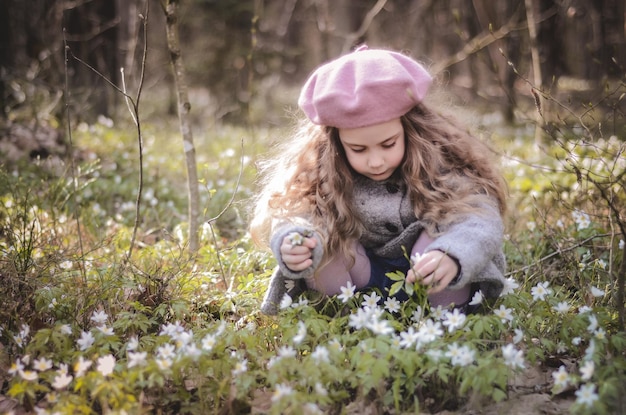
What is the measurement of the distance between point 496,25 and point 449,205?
7.96 m

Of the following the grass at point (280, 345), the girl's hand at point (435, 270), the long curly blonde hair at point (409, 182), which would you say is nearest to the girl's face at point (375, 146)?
the long curly blonde hair at point (409, 182)

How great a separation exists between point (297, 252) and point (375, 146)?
537 millimetres

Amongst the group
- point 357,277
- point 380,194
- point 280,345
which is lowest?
point 280,345

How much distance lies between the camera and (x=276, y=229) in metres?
2.59

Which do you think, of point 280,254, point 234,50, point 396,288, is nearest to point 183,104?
point 280,254

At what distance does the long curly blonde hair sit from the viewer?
2584mm

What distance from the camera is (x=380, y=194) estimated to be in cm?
268

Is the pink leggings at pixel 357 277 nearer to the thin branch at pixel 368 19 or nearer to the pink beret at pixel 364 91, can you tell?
the pink beret at pixel 364 91

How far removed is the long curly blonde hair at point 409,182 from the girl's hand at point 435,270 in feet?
0.79

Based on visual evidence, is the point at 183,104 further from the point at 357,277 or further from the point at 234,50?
the point at 234,50

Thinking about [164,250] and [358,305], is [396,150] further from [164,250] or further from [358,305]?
[164,250]

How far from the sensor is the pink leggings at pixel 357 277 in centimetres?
250

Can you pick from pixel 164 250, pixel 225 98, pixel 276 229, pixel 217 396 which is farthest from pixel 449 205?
pixel 225 98

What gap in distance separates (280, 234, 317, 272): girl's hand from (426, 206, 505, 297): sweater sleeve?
1.55ft
